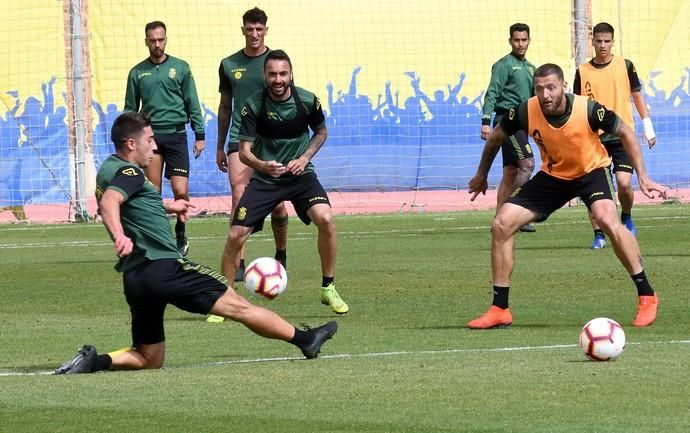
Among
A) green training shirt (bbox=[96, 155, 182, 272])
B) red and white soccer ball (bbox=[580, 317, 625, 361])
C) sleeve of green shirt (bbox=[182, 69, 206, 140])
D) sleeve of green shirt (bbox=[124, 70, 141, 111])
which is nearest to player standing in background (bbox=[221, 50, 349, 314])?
green training shirt (bbox=[96, 155, 182, 272])

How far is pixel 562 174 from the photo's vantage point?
1204 centimetres

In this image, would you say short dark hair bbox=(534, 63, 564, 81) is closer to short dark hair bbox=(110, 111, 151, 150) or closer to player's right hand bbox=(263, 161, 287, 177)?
player's right hand bbox=(263, 161, 287, 177)

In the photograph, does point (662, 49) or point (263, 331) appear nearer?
point (263, 331)

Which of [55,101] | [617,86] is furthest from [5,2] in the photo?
[617,86]

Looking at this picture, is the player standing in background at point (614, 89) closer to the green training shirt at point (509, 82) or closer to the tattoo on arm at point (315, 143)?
the green training shirt at point (509, 82)

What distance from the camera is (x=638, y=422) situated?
7.19 m

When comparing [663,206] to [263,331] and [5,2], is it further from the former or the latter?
[263,331]

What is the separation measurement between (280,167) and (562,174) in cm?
233

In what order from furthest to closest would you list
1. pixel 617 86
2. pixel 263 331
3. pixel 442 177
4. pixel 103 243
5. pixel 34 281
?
pixel 442 177 < pixel 103 243 < pixel 617 86 < pixel 34 281 < pixel 263 331

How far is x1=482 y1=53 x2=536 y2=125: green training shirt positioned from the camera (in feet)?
64.6

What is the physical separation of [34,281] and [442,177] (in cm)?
1385

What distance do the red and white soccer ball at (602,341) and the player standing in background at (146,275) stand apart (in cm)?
179

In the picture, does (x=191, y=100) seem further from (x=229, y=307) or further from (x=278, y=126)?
(x=229, y=307)

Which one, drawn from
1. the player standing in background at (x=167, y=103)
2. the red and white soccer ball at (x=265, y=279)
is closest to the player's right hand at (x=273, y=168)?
the red and white soccer ball at (x=265, y=279)
